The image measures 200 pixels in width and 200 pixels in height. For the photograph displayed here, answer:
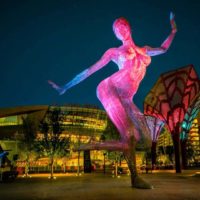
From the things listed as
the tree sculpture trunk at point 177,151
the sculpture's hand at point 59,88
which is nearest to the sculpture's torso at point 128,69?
the sculpture's hand at point 59,88

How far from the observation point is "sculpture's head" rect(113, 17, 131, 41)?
17.6 m

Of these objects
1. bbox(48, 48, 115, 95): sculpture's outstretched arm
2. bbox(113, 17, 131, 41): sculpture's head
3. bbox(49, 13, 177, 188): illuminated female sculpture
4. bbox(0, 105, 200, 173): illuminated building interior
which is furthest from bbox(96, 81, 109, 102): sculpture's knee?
bbox(0, 105, 200, 173): illuminated building interior

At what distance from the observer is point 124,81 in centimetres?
1772

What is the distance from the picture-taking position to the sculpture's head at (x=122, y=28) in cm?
1758

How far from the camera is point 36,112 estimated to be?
82.7m

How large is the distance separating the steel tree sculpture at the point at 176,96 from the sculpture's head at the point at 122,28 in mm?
27398

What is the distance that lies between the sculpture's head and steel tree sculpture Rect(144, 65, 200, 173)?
27398 millimetres

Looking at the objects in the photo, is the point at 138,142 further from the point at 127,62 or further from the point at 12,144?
the point at 12,144

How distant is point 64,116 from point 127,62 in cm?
8249

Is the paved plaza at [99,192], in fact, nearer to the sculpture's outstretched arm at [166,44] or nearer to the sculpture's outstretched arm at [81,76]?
the sculpture's outstretched arm at [81,76]

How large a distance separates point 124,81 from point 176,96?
2894 centimetres

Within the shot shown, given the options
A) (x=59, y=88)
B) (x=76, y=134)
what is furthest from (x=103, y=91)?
(x=76, y=134)

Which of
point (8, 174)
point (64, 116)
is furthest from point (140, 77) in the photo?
point (64, 116)

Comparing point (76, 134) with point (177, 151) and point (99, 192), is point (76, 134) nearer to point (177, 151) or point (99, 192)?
point (177, 151)
